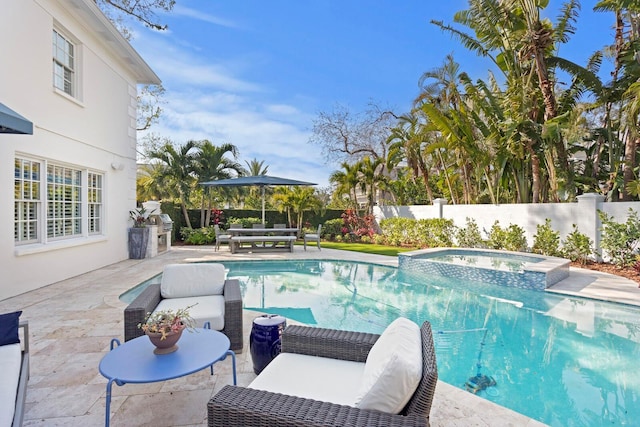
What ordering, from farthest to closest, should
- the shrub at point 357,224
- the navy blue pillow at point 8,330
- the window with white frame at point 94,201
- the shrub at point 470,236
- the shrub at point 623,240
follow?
the shrub at point 357,224 < the shrub at point 470,236 < the window with white frame at point 94,201 < the shrub at point 623,240 < the navy blue pillow at point 8,330

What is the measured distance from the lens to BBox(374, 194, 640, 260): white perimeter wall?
1064 cm

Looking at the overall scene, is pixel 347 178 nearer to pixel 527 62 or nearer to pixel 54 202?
pixel 527 62

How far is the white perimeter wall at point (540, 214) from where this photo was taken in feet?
34.9

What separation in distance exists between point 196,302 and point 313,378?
8.50ft

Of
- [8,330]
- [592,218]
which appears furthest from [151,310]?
[592,218]

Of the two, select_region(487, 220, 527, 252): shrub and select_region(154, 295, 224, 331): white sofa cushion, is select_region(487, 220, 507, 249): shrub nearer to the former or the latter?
select_region(487, 220, 527, 252): shrub

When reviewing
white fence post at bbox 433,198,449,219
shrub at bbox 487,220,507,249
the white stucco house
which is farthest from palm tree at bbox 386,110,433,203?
the white stucco house

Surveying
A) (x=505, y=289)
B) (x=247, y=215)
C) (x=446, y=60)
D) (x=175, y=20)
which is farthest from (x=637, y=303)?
(x=247, y=215)

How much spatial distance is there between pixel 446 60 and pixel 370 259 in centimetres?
921

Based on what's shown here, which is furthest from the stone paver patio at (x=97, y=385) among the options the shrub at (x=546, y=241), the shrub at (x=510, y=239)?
the shrub at (x=510, y=239)

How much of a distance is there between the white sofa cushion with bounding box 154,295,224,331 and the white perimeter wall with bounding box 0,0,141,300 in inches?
170

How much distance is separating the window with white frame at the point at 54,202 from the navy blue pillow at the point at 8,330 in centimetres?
495

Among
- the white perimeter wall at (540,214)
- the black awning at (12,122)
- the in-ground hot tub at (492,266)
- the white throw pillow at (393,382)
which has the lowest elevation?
the in-ground hot tub at (492,266)

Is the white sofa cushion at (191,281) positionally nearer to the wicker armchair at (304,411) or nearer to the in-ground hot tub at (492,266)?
the wicker armchair at (304,411)
